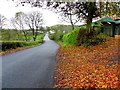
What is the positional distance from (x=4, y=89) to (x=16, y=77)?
1969 mm

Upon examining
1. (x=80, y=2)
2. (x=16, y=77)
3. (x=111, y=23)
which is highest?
(x=80, y=2)

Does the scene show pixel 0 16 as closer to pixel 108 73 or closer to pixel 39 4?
pixel 39 4

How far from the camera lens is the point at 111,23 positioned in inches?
1286

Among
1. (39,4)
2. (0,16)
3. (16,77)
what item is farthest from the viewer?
(0,16)

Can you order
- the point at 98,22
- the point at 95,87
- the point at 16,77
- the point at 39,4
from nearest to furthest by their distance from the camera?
the point at 95,87 < the point at 16,77 < the point at 39,4 < the point at 98,22

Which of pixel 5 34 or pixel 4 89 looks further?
pixel 5 34

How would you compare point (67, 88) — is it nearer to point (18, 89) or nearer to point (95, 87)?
point (95, 87)

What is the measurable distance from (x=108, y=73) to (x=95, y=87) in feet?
5.27

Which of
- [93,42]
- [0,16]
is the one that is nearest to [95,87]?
[93,42]

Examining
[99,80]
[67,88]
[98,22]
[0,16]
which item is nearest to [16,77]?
[67,88]

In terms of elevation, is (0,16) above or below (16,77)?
above

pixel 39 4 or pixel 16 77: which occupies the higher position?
pixel 39 4

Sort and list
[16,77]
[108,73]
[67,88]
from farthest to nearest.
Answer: [16,77] → [108,73] → [67,88]

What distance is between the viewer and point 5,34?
5491 cm
